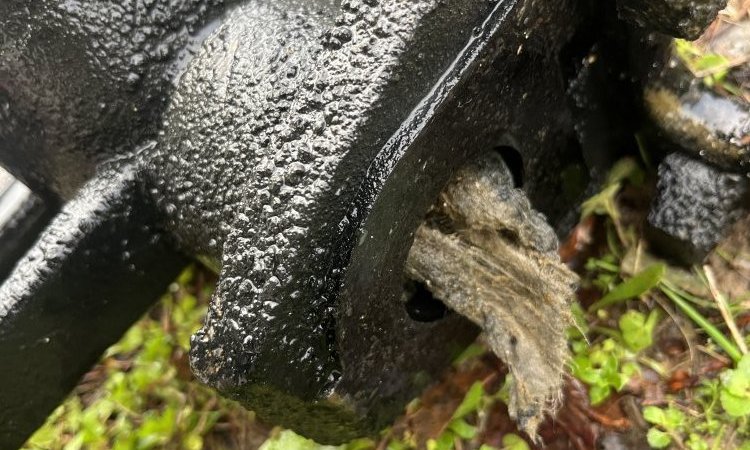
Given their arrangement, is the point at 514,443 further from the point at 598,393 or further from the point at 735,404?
the point at 735,404

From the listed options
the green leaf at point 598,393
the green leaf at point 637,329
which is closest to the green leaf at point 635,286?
the green leaf at point 637,329

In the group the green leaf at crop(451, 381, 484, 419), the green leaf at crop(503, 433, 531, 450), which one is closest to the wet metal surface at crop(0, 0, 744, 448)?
the green leaf at crop(451, 381, 484, 419)

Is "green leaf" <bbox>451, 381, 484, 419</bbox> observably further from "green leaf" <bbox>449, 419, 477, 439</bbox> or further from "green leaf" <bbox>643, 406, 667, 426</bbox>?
"green leaf" <bbox>643, 406, 667, 426</bbox>

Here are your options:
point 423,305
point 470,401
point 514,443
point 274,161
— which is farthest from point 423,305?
point 274,161

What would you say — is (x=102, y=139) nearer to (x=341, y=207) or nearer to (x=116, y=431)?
(x=341, y=207)

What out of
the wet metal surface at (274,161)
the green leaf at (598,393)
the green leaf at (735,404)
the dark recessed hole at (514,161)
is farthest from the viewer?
the green leaf at (598,393)

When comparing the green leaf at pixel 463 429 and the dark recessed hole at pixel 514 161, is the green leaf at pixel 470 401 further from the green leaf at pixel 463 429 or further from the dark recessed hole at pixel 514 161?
the dark recessed hole at pixel 514 161
